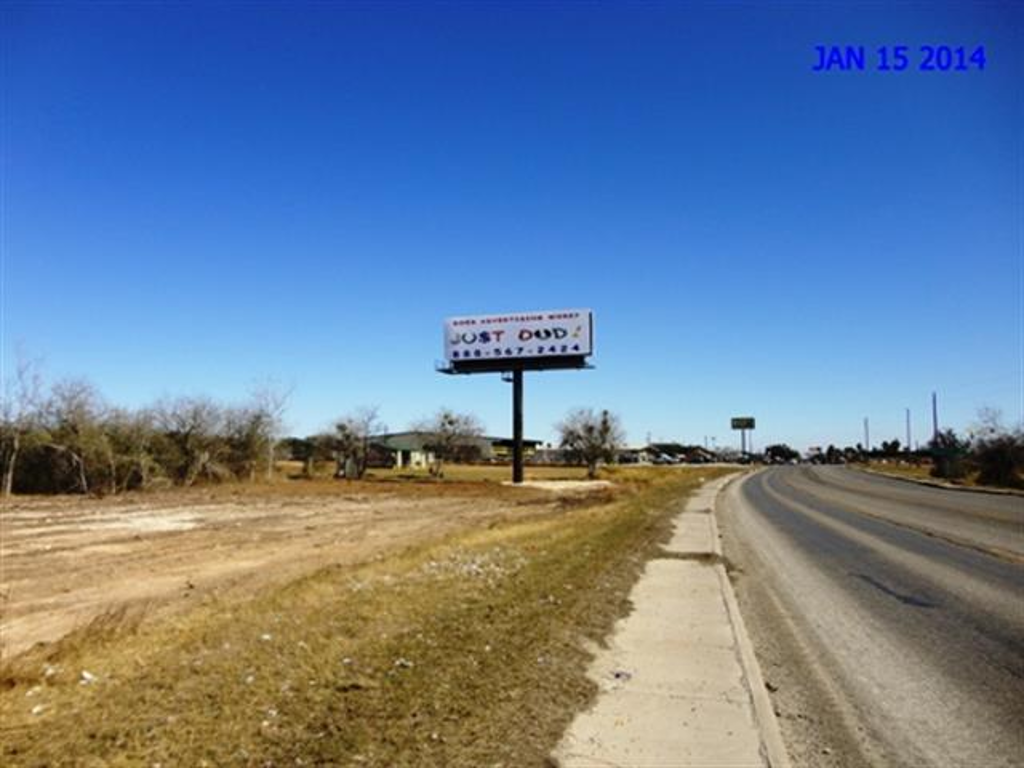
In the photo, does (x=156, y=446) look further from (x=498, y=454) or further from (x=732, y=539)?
(x=498, y=454)

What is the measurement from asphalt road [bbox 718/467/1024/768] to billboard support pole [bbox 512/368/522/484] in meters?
38.2

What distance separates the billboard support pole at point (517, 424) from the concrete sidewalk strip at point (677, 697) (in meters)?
46.4

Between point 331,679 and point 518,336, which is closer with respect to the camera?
point 331,679

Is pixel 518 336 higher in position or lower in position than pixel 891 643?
higher

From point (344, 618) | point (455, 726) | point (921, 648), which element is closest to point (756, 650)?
point (921, 648)

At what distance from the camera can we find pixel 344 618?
877cm

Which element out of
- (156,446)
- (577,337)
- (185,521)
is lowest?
(185,521)

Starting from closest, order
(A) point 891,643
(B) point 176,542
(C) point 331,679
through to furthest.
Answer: (C) point 331,679
(A) point 891,643
(B) point 176,542

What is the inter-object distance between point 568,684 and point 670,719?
97 centimetres

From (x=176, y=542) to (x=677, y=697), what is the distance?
57.9 ft

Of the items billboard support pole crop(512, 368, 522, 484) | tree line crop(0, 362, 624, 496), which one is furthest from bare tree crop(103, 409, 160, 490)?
billboard support pole crop(512, 368, 522, 484)

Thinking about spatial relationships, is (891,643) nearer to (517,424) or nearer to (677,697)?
(677,697)

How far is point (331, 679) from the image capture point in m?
6.17

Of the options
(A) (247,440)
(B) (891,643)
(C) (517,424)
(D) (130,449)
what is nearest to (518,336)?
(C) (517,424)
